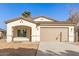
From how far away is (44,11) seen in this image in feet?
111

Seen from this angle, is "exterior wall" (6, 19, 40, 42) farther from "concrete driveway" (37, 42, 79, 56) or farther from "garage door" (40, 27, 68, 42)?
"concrete driveway" (37, 42, 79, 56)

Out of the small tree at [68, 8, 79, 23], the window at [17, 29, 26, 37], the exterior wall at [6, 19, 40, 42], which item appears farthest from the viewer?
the small tree at [68, 8, 79, 23]

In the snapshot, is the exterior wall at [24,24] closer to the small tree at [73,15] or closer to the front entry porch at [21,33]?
the front entry porch at [21,33]

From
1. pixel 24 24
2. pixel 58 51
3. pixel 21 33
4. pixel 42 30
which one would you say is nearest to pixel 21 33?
pixel 21 33

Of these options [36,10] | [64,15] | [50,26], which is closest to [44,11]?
[36,10]

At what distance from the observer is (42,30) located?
22.0m

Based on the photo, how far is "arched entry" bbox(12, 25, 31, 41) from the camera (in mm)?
21734

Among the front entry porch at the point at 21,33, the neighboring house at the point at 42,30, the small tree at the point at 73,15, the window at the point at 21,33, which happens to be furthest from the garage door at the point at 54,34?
the small tree at the point at 73,15

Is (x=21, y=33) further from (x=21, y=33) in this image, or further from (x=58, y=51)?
(x=58, y=51)

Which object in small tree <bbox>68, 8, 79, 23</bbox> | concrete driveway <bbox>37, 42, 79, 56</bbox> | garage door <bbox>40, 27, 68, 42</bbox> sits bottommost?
concrete driveway <bbox>37, 42, 79, 56</bbox>

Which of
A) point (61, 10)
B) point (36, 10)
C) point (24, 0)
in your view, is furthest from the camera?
point (36, 10)

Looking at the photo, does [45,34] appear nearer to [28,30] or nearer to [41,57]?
[28,30]

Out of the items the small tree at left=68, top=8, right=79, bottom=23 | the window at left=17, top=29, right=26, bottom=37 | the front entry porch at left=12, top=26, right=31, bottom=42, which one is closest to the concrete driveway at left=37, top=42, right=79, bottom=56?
the front entry porch at left=12, top=26, right=31, bottom=42

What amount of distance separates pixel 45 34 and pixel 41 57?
12579mm
